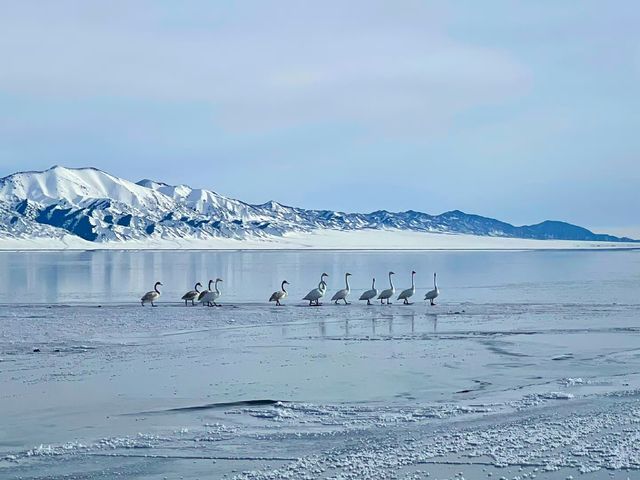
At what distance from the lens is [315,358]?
1499cm

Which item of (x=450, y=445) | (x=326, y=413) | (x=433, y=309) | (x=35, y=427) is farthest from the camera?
(x=433, y=309)

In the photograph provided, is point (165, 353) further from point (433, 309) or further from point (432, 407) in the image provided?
point (433, 309)

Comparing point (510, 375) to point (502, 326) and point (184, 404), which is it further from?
point (502, 326)

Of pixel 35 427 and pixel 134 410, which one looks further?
pixel 134 410

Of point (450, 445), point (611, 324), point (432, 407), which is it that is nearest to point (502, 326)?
point (611, 324)

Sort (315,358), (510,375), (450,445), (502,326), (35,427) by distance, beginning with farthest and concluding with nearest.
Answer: (502,326) < (315,358) < (510,375) < (35,427) < (450,445)

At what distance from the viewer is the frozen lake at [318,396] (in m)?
8.52

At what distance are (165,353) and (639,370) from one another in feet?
26.6

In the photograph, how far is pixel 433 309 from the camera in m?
24.7

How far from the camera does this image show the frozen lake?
27.9ft

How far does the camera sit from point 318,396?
37.9ft

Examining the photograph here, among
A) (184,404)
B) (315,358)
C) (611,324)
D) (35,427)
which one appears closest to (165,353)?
(315,358)

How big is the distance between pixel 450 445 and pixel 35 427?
15.4 ft

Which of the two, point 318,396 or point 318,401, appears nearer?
point 318,401
